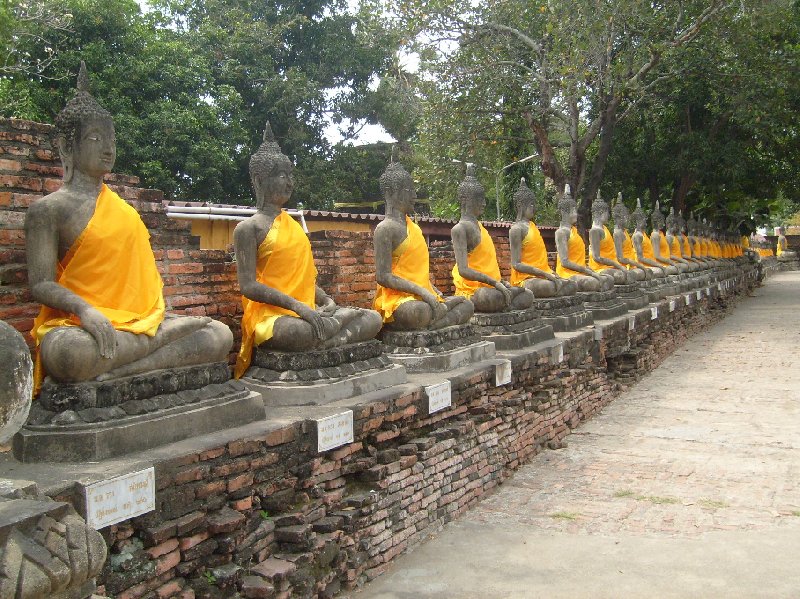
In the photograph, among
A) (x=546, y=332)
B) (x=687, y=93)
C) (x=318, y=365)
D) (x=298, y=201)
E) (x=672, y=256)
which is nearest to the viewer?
(x=318, y=365)

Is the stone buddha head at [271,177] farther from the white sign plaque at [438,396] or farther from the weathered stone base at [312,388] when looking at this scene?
the white sign plaque at [438,396]

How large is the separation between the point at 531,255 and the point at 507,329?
1727mm

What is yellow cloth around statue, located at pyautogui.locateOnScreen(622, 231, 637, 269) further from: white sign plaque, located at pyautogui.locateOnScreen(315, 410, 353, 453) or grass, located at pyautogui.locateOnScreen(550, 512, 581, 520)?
white sign plaque, located at pyautogui.locateOnScreen(315, 410, 353, 453)

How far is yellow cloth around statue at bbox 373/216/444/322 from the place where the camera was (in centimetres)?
628

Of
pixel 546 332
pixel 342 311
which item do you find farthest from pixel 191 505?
pixel 546 332

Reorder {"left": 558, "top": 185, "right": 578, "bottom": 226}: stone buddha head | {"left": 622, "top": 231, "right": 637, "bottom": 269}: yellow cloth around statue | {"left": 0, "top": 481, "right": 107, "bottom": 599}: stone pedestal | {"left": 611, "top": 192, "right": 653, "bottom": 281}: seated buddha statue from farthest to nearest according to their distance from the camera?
1. {"left": 622, "top": 231, "right": 637, "bottom": 269}: yellow cloth around statue
2. {"left": 611, "top": 192, "right": 653, "bottom": 281}: seated buddha statue
3. {"left": 558, "top": 185, "right": 578, "bottom": 226}: stone buddha head
4. {"left": 0, "top": 481, "right": 107, "bottom": 599}: stone pedestal

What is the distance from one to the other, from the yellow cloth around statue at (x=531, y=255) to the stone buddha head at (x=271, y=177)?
4.37 metres

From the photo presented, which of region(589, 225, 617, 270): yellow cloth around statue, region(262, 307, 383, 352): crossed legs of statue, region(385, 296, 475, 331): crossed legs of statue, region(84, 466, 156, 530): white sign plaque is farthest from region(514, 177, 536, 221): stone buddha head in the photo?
region(84, 466, 156, 530): white sign plaque

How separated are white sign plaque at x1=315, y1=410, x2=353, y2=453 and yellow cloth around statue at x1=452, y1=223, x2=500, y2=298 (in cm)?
322

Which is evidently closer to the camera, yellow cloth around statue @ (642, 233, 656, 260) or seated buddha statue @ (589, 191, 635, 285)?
seated buddha statue @ (589, 191, 635, 285)

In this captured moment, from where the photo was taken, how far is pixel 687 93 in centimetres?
2058

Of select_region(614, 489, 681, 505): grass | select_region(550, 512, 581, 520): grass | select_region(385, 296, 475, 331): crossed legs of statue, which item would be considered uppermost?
select_region(385, 296, 475, 331): crossed legs of statue

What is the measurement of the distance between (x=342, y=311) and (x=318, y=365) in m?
0.46

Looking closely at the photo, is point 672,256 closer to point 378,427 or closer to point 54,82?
point 54,82
